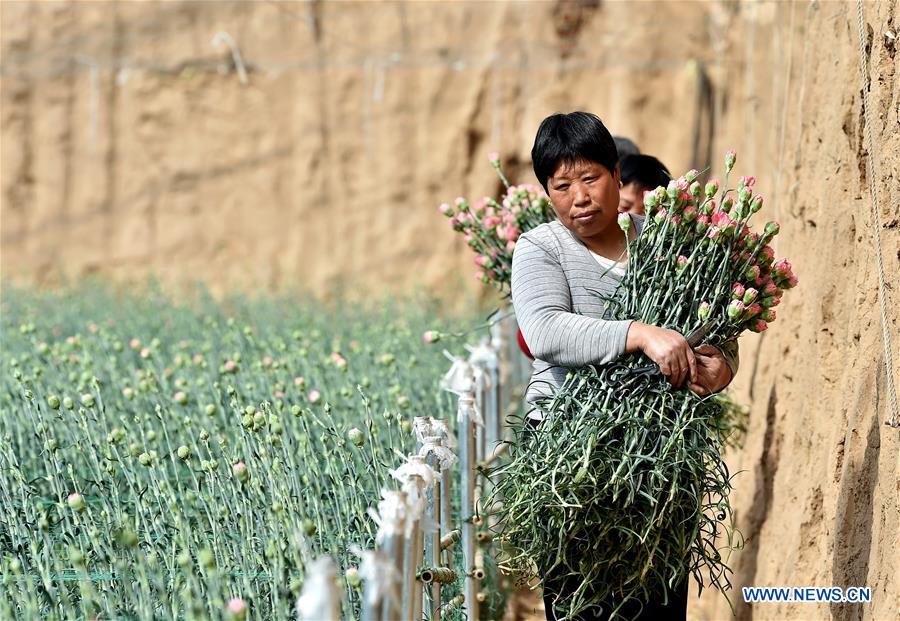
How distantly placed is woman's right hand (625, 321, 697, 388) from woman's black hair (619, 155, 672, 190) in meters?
1.11

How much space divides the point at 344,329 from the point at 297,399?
106 inches

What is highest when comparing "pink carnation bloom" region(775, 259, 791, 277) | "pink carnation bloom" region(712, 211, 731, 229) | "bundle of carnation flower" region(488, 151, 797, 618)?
"pink carnation bloom" region(712, 211, 731, 229)

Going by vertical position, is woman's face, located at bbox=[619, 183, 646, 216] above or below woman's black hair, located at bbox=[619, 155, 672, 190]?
below

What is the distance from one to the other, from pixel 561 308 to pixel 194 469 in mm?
1387

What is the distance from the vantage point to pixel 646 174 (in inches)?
121

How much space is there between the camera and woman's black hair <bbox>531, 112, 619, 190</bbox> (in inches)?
85.4

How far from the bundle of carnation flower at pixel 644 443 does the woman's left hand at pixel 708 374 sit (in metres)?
0.03

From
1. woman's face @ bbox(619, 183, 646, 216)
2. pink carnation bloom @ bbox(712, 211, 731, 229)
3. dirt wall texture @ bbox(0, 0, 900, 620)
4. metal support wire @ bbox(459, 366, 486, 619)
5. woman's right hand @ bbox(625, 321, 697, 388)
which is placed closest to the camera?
woman's right hand @ bbox(625, 321, 697, 388)

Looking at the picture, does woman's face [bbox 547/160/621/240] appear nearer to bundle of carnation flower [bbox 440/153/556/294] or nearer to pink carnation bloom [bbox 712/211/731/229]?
pink carnation bloom [bbox 712/211/731/229]

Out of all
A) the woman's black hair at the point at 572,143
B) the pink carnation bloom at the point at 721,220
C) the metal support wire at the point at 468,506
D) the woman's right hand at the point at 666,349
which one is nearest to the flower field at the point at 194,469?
the metal support wire at the point at 468,506

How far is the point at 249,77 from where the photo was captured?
9359mm

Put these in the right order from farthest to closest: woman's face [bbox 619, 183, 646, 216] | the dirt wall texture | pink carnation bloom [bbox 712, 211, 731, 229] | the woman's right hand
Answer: the dirt wall texture
woman's face [bbox 619, 183, 646, 216]
pink carnation bloom [bbox 712, 211, 731, 229]
the woman's right hand

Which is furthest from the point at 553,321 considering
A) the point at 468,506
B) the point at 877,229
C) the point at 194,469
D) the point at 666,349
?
the point at 194,469

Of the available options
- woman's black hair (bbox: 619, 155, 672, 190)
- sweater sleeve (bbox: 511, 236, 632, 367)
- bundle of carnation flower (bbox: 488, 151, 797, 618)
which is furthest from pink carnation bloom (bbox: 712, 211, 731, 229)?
woman's black hair (bbox: 619, 155, 672, 190)
